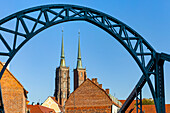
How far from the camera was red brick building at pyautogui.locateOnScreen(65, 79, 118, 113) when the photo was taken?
47.7 m

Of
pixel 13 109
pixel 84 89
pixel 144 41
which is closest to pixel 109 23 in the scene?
pixel 144 41

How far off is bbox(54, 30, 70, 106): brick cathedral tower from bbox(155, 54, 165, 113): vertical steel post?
14928 cm

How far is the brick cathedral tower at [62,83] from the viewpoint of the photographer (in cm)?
16199

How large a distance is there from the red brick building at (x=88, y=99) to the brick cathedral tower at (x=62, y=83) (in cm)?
11297

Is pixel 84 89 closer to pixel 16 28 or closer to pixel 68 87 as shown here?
pixel 16 28

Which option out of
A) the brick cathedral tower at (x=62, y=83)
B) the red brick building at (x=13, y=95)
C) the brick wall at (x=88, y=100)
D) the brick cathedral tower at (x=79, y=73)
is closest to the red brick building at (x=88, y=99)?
the brick wall at (x=88, y=100)

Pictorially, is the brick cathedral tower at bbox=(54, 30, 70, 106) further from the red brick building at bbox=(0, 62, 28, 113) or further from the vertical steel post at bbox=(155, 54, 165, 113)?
the vertical steel post at bbox=(155, 54, 165, 113)

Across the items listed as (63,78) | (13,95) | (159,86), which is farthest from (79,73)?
(159,86)

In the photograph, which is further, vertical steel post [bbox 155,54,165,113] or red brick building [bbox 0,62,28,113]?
red brick building [bbox 0,62,28,113]

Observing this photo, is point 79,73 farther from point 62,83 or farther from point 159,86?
point 159,86

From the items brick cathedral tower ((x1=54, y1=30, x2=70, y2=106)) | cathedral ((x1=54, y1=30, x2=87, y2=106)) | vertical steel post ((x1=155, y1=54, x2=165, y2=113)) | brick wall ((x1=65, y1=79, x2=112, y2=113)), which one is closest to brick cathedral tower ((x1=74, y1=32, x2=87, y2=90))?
cathedral ((x1=54, y1=30, x2=87, y2=106))

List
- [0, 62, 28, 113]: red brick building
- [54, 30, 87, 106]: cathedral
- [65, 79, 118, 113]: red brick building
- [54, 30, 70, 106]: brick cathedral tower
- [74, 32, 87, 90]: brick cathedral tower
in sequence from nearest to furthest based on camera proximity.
Answer: [0, 62, 28, 113]: red brick building, [65, 79, 118, 113]: red brick building, [54, 30, 70, 106]: brick cathedral tower, [54, 30, 87, 106]: cathedral, [74, 32, 87, 90]: brick cathedral tower

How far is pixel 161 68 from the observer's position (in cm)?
1280

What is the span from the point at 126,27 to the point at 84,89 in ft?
117
